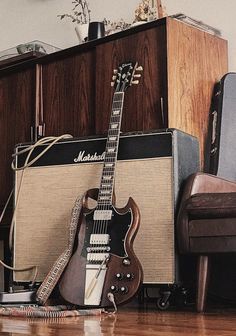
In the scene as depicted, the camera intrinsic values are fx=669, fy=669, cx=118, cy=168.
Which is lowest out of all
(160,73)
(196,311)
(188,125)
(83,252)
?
(196,311)

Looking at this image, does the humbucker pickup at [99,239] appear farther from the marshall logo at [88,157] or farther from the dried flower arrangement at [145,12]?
the dried flower arrangement at [145,12]

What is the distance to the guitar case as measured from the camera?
2.69m

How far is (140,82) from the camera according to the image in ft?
9.78

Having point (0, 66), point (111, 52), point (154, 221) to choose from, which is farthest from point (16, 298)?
point (0, 66)

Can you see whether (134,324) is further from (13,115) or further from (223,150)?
(13,115)

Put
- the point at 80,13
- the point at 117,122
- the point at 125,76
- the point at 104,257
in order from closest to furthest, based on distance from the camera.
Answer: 1. the point at 104,257
2. the point at 117,122
3. the point at 125,76
4. the point at 80,13

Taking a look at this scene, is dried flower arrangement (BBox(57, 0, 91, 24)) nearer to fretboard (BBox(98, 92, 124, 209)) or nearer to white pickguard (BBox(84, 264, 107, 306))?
fretboard (BBox(98, 92, 124, 209))

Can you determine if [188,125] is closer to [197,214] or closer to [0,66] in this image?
[197,214]

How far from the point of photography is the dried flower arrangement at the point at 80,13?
377cm

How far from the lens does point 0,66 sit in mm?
3668

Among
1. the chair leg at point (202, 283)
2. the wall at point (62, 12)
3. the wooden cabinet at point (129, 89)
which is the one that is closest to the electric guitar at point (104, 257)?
the chair leg at point (202, 283)

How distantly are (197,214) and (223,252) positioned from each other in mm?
160

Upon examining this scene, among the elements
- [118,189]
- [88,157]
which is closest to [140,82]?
[88,157]

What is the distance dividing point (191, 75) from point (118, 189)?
659mm
